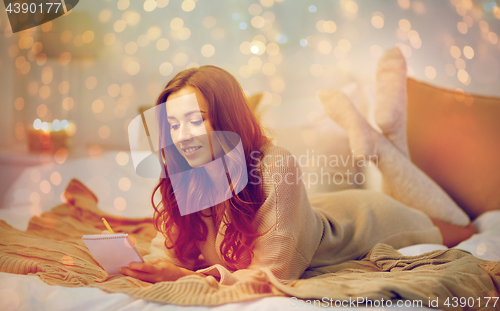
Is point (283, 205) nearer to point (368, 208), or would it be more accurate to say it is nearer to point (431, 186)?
point (368, 208)

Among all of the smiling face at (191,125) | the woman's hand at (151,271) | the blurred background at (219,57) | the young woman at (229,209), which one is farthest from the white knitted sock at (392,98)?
the woman's hand at (151,271)

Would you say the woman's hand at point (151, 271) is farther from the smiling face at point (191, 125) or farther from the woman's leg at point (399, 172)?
the woman's leg at point (399, 172)

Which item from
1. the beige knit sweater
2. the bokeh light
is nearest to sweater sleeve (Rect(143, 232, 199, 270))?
the beige knit sweater

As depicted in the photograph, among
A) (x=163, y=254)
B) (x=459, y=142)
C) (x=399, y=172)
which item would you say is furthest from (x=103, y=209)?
(x=459, y=142)

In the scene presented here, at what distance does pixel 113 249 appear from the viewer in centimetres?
53

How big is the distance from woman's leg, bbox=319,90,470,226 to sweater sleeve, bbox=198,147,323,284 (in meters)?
0.50

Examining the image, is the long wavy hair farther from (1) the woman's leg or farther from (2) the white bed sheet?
(1) the woman's leg

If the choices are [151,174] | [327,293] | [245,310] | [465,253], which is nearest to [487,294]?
[465,253]

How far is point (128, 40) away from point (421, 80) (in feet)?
4.07

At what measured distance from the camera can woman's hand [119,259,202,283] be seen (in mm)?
557

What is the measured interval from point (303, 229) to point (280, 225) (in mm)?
74

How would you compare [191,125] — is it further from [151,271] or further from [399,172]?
[399,172]

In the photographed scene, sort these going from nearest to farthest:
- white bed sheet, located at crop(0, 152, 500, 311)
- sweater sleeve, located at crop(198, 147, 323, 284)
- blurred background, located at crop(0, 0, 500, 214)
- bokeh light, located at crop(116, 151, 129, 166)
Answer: white bed sheet, located at crop(0, 152, 500, 311), sweater sleeve, located at crop(198, 147, 323, 284), blurred background, located at crop(0, 0, 500, 214), bokeh light, located at crop(116, 151, 129, 166)

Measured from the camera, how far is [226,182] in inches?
25.7
